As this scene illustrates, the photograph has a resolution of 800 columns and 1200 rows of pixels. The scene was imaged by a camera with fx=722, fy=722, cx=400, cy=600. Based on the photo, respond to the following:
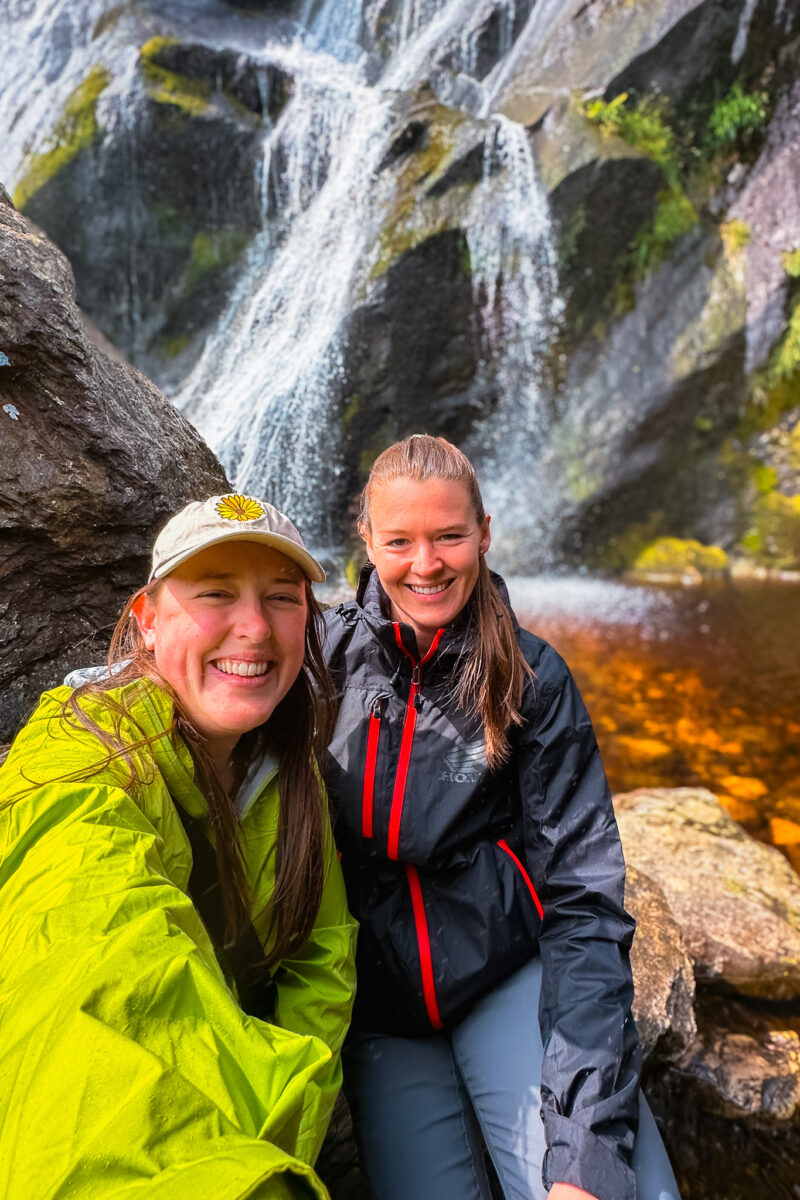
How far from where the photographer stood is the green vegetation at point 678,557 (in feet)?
34.0

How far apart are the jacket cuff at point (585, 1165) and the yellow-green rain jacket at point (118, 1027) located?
0.50m

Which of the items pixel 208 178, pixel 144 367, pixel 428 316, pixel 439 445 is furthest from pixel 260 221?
pixel 439 445

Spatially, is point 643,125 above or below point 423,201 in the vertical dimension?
above

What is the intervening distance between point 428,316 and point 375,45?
23.4ft

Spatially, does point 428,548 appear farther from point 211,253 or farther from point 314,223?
point 211,253

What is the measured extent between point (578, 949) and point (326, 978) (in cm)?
55

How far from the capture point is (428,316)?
373 inches

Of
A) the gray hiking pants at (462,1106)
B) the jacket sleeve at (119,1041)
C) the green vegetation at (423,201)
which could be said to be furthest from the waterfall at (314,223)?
the jacket sleeve at (119,1041)

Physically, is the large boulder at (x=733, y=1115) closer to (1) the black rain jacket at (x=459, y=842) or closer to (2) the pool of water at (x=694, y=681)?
(1) the black rain jacket at (x=459, y=842)

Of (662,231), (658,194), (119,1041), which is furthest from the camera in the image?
(662,231)

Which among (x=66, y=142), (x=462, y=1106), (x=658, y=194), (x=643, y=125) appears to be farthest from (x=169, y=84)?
(x=462, y=1106)

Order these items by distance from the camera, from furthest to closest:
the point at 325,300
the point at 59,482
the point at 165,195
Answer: the point at 165,195 → the point at 325,300 → the point at 59,482

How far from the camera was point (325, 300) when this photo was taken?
9.42 metres

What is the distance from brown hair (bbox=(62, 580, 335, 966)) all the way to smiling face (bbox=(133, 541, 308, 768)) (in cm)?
4
